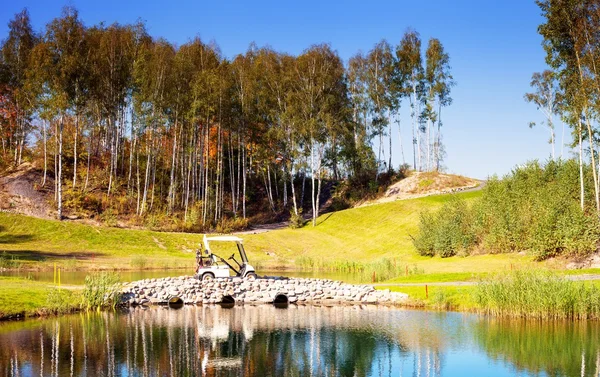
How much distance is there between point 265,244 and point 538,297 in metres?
37.0

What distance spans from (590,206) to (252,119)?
39.3 m

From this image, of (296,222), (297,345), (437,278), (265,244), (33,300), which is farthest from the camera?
(296,222)

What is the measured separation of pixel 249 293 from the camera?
1195 inches

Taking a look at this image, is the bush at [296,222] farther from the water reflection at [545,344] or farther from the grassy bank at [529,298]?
the water reflection at [545,344]

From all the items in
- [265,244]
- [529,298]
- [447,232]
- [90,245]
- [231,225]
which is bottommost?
[529,298]

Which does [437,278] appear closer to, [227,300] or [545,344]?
[227,300]

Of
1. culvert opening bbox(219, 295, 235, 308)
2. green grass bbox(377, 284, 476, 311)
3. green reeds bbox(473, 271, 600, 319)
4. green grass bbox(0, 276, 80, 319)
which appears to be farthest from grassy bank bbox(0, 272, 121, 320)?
green reeds bbox(473, 271, 600, 319)

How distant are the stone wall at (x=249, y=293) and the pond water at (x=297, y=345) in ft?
11.0

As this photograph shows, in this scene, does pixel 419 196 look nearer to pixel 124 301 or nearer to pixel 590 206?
pixel 590 206

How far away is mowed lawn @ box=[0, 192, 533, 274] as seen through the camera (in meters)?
45.9

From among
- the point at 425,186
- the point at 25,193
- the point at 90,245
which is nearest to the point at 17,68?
the point at 25,193

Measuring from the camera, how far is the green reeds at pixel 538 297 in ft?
76.5

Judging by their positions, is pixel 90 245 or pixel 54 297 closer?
pixel 54 297

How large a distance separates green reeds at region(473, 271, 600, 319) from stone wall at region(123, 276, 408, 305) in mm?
4772
